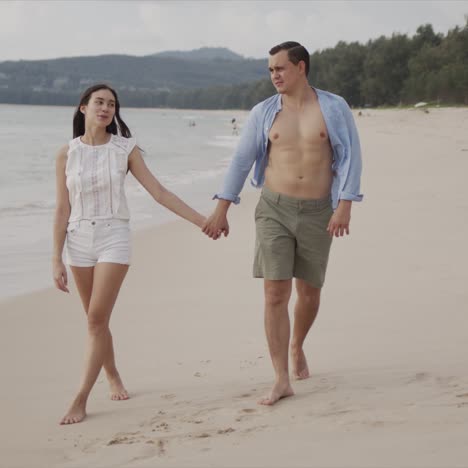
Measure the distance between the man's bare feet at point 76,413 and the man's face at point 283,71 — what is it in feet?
6.62

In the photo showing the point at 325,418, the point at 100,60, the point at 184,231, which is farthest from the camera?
the point at 100,60

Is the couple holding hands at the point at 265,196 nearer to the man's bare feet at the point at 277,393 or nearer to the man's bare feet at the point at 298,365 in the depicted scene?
the man's bare feet at the point at 277,393

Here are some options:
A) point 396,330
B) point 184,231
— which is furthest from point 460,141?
point 396,330

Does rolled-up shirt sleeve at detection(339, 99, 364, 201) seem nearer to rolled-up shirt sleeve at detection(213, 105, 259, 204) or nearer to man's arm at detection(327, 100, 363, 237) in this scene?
man's arm at detection(327, 100, 363, 237)

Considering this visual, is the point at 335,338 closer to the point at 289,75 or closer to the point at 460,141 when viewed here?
the point at 289,75

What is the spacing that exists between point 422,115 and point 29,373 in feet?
121

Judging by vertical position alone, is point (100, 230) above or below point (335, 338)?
above

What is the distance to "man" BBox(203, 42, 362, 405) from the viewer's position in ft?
14.5

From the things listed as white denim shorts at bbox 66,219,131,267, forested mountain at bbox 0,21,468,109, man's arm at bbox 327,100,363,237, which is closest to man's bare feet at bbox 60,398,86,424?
white denim shorts at bbox 66,219,131,267

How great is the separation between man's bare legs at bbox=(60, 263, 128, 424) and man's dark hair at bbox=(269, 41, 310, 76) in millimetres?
1469

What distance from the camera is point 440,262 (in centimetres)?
762

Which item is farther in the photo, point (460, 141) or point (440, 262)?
point (460, 141)

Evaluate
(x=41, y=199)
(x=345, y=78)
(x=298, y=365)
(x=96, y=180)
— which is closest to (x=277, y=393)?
(x=298, y=365)

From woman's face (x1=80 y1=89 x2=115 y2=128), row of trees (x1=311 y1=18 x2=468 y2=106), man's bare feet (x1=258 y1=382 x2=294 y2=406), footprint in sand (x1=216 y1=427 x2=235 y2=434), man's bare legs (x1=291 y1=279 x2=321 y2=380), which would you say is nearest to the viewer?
footprint in sand (x1=216 y1=427 x2=235 y2=434)
